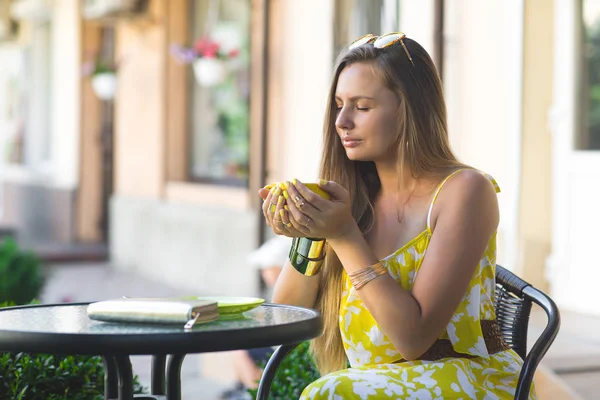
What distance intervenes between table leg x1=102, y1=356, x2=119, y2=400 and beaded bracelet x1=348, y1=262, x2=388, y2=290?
0.58 meters

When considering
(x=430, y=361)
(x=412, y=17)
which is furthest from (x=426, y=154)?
(x=412, y=17)

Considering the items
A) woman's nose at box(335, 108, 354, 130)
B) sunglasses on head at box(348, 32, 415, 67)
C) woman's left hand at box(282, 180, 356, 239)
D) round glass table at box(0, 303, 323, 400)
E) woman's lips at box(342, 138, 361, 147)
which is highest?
sunglasses on head at box(348, 32, 415, 67)

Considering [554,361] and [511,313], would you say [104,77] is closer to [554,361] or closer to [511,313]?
[554,361]

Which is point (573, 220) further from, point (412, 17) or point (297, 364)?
point (297, 364)

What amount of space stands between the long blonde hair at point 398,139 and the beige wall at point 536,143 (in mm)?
3522

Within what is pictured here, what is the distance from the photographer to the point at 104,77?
12.4 metres

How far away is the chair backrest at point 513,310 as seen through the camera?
2.57m

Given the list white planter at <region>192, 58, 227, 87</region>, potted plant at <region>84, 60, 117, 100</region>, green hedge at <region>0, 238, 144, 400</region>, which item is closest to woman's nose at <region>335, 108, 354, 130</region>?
green hedge at <region>0, 238, 144, 400</region>

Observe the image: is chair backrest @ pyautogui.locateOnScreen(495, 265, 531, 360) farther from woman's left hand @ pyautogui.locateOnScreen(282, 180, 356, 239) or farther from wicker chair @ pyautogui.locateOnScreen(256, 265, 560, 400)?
woman's left hand @ pyautogui.locateOnScreen(282, 180, 356, 239)

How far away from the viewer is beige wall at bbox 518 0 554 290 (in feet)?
19.4

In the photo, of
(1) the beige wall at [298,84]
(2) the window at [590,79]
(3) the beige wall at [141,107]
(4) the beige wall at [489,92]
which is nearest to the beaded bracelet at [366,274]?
(4) the beige wall at [489,92]

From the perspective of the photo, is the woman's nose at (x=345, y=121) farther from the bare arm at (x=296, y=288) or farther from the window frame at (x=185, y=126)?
the window frame at (x=185, y=126)

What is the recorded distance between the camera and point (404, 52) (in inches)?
93.1

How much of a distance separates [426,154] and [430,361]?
487mm
